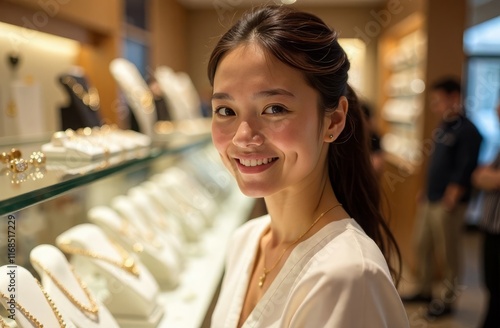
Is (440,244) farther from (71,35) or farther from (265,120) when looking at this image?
(265,120)

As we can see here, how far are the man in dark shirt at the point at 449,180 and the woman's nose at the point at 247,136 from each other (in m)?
3.15

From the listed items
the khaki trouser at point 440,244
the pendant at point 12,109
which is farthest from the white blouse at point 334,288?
the khaki trouser at point 440,244

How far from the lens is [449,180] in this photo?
382 centimetres

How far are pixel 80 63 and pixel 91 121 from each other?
1770 millimetres

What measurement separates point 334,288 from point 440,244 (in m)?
3.44

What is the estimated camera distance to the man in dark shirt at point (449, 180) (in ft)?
12.2

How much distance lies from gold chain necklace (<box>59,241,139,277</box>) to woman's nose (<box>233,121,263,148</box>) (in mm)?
608

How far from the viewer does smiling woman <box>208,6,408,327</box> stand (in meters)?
0.80

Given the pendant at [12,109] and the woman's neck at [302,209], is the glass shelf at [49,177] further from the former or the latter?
the pendant at [12,109]

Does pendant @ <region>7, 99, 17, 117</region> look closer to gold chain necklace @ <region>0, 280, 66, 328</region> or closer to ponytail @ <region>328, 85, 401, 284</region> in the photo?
gold chain necklace @ <region>0, 280, 66, 328</region>

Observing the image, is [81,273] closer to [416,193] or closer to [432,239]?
[432,239]

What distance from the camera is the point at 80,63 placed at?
3561 millimetres

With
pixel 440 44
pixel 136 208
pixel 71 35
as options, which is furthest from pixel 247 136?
pixel 440 44

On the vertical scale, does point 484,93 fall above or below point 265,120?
above
